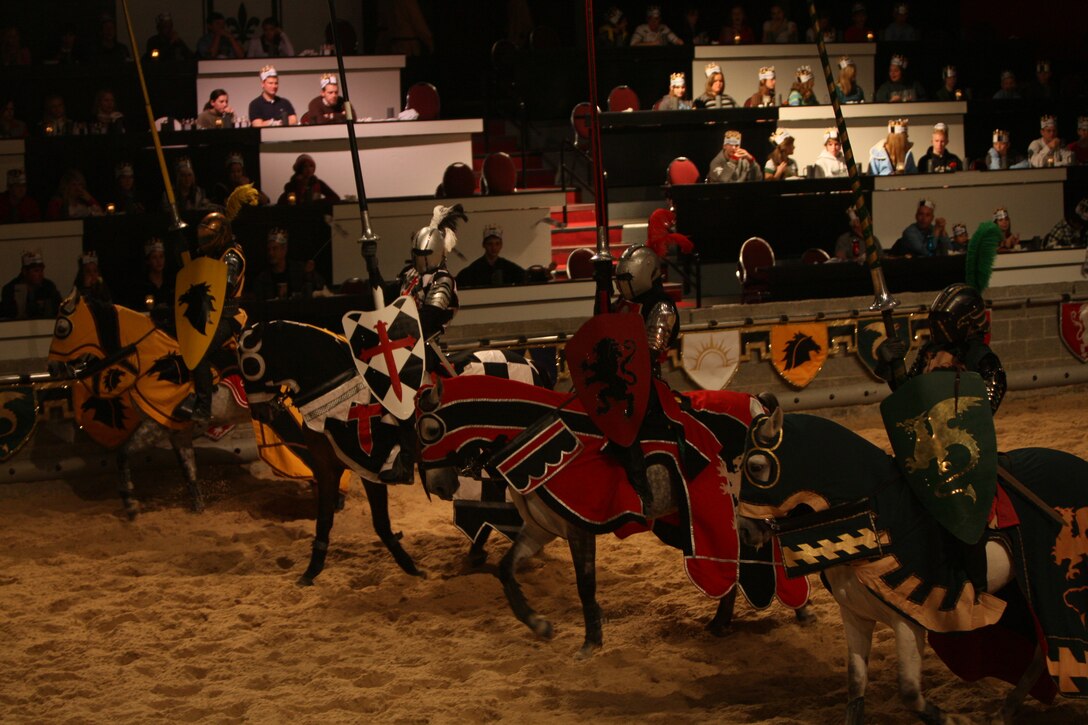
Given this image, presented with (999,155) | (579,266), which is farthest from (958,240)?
(579,266)

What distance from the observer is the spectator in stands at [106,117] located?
1214cm

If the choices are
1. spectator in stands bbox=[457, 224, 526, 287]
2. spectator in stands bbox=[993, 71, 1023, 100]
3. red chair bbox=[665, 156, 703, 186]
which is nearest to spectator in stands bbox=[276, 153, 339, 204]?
spectator in stands bbox=[457, 224, 526, 287]

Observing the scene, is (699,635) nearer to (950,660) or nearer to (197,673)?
(950,660)

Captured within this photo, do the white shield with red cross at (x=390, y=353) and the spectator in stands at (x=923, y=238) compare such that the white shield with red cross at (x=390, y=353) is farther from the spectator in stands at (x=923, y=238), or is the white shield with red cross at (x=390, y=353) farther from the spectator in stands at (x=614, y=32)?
the spectator in stands at (x=614, y=32)

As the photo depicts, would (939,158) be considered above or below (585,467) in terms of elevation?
above

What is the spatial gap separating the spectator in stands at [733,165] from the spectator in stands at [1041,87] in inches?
175

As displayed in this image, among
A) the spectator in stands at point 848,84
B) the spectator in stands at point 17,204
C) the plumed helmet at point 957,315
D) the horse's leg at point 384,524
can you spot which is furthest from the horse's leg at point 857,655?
the spectator in stands at point 848,84

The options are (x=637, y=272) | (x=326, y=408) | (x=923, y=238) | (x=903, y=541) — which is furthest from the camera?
(x=923, y=238)

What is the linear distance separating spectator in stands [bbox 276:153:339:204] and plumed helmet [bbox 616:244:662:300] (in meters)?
6.24

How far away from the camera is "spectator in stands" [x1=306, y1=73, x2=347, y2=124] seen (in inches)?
507

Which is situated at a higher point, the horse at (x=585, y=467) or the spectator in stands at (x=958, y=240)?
the spectator in stands at (x=958, y=240)

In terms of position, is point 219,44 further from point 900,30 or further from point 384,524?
point 900,30

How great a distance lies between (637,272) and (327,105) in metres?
7.97

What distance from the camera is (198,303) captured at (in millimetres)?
7660
